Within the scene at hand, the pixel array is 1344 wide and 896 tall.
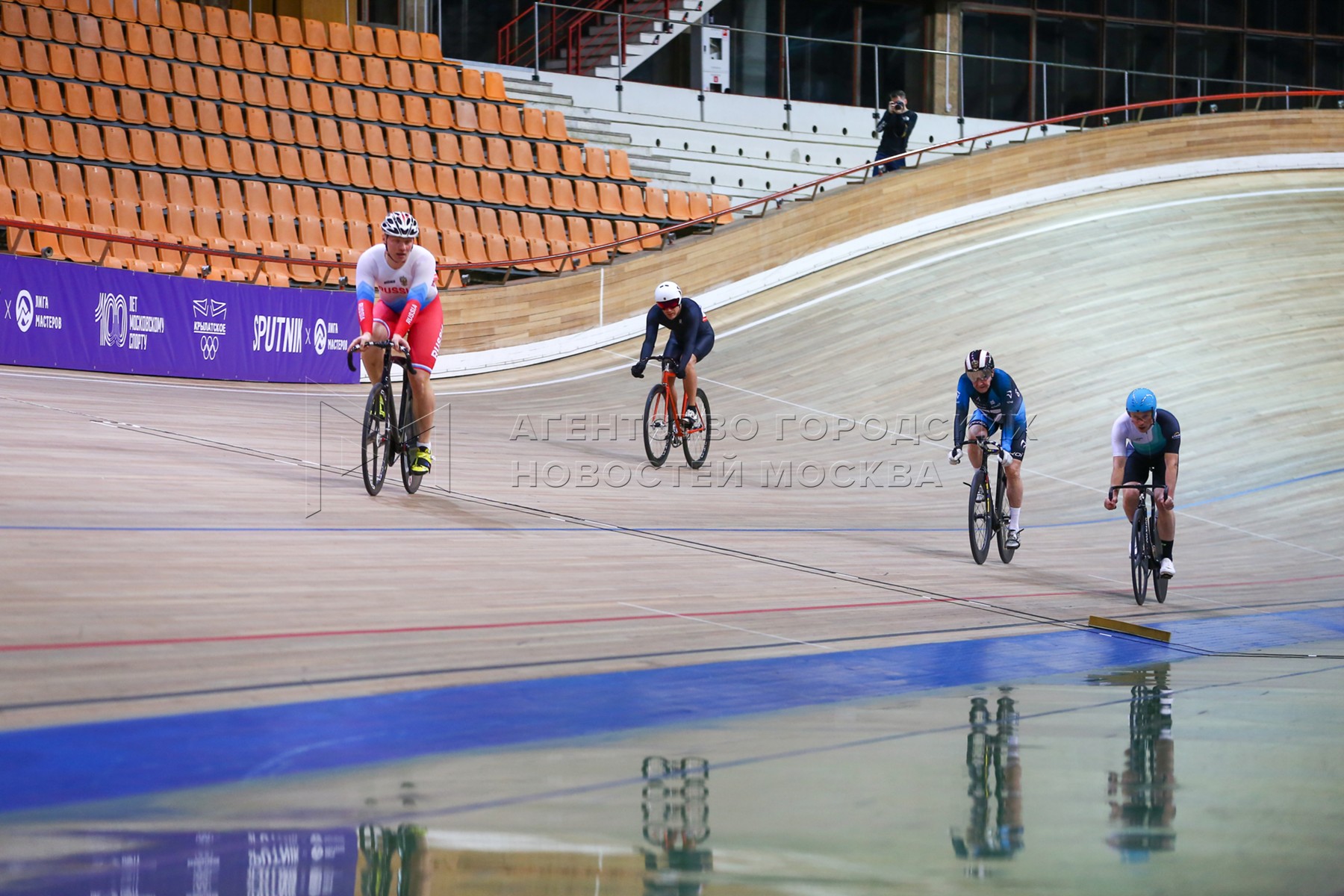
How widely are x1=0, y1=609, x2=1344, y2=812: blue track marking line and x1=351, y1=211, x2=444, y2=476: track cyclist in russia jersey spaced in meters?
2.58

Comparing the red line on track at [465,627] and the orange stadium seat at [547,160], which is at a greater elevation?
the orange stadium seat at [547,160]

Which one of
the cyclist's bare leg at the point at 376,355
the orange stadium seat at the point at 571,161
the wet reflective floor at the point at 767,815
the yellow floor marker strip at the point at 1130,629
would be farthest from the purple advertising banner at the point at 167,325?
the wet reflective floor at the point at 767,815

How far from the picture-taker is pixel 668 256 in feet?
48.4

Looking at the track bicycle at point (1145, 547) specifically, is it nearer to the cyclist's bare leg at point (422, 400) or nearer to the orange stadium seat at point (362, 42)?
the cyclist's bare leg at point (422, 400)

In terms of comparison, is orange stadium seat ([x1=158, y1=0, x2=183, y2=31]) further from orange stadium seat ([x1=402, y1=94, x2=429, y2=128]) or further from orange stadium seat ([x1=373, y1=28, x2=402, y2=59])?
orange stadium seat ([x1=402, y1=94, x2=429, y2=128])

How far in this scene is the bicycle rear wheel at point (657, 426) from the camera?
358 inches

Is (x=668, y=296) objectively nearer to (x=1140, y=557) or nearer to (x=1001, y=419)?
(x=1001, y=419)

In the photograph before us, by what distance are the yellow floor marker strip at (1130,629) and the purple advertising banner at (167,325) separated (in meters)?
7.99

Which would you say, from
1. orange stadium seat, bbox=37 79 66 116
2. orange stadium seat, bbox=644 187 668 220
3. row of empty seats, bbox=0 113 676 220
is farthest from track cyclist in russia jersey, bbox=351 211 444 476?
orange stadium seat, bbox=644 187 668 220

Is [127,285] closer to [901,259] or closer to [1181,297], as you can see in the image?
[901,259]

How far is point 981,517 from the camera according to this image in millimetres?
7082

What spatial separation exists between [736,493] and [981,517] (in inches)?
76.0

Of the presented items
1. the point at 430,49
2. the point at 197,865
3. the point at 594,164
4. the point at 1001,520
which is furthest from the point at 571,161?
the point at 197,865

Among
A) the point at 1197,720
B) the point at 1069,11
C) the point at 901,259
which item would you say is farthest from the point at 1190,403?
the point at 1069,11
